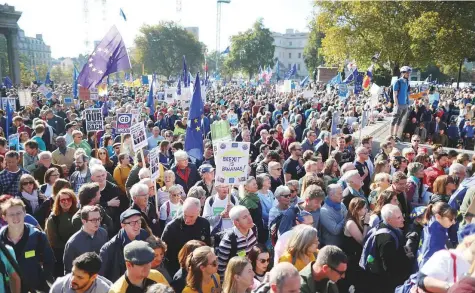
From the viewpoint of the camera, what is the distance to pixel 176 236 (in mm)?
5023

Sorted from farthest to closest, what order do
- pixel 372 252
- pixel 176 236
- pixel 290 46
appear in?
pixel 290 46, pixel 176 236, pixel 372 252

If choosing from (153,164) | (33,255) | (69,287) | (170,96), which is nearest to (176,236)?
(33,255)

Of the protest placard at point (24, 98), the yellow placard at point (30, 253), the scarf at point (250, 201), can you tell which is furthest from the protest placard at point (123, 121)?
the protest placard at point (24, 98)

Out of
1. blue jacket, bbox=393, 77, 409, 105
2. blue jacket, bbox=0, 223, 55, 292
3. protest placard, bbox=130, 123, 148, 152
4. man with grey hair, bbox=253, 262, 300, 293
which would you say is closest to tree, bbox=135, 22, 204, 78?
blue jacket, bbox=393, 77, 409, 105

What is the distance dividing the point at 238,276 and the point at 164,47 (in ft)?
290

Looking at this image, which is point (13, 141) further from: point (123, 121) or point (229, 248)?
point (229, 248)

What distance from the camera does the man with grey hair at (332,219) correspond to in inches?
206

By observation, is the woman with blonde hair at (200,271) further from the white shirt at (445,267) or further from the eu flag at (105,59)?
the eu flag at (105,59)

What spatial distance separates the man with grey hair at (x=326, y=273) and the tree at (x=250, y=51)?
8105 cm

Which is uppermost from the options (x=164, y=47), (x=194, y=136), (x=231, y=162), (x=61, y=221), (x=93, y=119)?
(x=164, y=47)

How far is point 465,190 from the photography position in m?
5.76

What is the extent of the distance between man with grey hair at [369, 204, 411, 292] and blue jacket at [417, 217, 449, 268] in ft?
0.54

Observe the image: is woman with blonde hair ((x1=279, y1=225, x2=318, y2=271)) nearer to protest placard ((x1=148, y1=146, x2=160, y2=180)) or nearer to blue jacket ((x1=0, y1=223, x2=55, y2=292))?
blue jacket ((x1=0, y1=223, x2=55, y2=292))

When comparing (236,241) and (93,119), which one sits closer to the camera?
(236,241)
